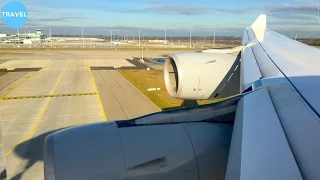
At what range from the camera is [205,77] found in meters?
6.00

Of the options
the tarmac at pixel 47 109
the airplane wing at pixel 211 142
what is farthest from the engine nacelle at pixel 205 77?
the tarmac at pixel 47 109

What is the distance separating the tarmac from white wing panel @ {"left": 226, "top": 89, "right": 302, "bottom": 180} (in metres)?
7.01

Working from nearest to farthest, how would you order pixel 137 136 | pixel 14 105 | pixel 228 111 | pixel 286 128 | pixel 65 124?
pixel 286 128
pixel 137 136
pixel 228 111
pixel 65 124
pixel 14 105

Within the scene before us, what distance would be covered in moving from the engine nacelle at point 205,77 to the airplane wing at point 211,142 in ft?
9.33

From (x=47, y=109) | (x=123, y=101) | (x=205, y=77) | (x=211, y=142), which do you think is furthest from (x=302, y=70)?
(x=47, y=109)

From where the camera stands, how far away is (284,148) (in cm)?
144

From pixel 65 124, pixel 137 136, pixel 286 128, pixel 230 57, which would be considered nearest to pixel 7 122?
pixel 65 124

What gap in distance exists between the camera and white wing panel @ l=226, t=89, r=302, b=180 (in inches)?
48.8

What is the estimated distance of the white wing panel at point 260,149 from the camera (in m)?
1.24

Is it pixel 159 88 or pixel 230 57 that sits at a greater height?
pixel 230 57

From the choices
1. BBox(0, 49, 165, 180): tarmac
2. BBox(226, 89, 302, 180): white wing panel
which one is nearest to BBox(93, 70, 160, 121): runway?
BBox(0, 49, 165, 180): tarmac

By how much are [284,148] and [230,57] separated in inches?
208

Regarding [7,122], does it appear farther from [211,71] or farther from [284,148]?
[284,148]

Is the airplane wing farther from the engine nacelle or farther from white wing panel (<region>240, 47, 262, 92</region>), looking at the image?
the engine nacelle
